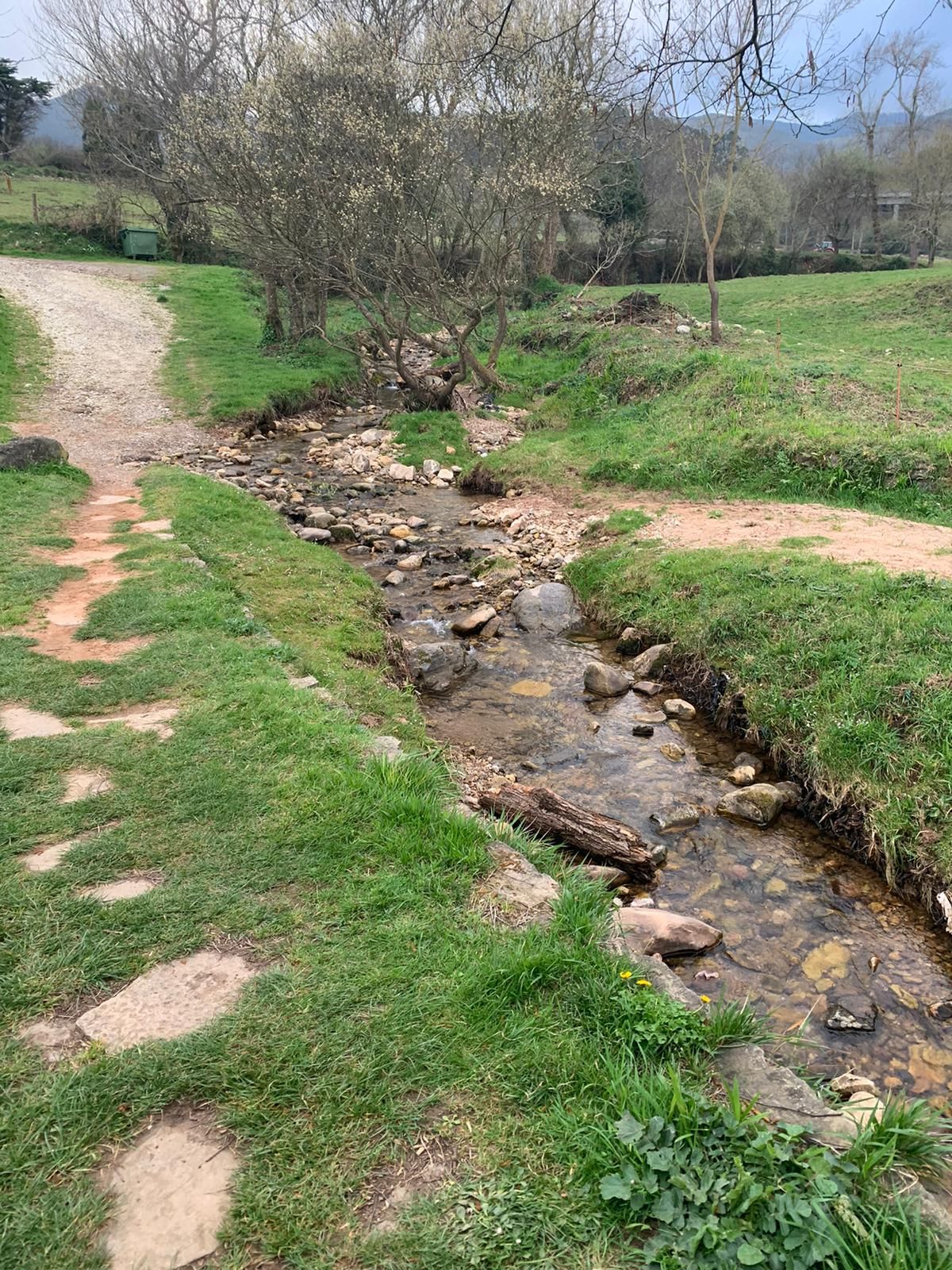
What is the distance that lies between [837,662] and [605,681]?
2.04m

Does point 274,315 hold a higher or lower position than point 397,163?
lower

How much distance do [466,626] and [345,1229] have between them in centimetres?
688

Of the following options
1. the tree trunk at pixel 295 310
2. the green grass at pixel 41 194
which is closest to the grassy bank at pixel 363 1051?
the tree trunk at pixel 295 310

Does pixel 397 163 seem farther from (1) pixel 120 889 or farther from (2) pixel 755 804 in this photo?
(1) pixel 120 889

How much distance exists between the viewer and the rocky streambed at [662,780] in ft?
13.4

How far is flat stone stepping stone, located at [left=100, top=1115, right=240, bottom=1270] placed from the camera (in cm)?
199

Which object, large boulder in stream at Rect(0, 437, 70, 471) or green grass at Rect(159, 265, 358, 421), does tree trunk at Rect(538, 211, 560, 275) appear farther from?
large boulder in stream at Rect(0, 437, 70, 471)

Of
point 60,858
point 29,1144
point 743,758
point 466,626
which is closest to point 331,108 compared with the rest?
point 466,626

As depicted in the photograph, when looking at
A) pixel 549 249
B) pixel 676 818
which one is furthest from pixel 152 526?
pixel 549 249

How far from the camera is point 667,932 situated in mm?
4301

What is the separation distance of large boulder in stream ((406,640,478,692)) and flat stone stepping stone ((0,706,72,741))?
3.40 meters

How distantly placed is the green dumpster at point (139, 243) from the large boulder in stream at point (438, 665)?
29.5 metres


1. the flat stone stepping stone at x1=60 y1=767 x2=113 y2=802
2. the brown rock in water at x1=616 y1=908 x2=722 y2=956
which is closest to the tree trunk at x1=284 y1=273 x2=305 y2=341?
the flat stone stepping stone at x1=60 y1=767 x2=113 y2=802

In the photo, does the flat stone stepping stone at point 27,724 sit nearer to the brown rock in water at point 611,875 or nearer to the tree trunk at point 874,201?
the brown rock in water at point 611,875
